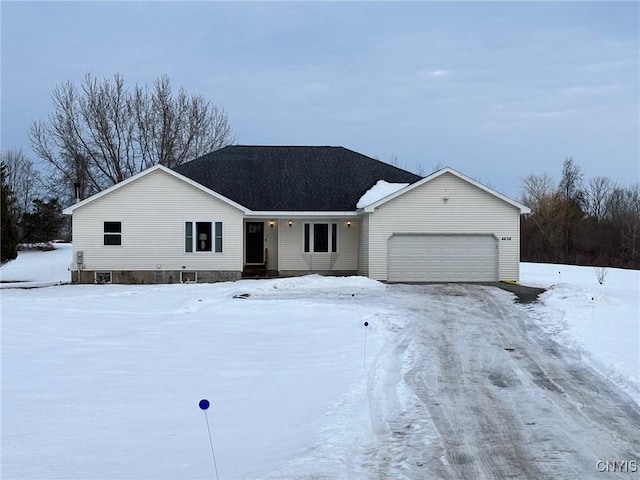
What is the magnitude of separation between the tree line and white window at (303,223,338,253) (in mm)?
26576

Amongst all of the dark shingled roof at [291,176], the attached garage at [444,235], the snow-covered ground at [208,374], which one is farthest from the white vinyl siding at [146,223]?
the attached garage at [444,235]

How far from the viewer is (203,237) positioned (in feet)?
74.8

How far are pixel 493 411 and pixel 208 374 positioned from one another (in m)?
4.07

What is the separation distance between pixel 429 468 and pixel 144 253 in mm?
19049

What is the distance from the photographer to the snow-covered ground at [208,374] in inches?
210

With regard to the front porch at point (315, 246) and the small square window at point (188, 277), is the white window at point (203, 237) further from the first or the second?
the front porch at point (315, 246)

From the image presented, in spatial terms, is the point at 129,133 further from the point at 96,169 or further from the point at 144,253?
the point at 144,253

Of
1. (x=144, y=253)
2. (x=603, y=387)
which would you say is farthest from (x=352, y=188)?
(x=603, y=387)

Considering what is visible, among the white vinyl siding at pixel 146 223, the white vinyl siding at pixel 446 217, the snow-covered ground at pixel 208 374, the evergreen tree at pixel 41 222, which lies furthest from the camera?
the evergreen tree at pixel 41 222

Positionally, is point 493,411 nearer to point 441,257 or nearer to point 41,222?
point 441,257

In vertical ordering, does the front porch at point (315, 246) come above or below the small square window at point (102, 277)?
above

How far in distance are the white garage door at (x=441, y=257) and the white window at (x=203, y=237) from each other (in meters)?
6.86
